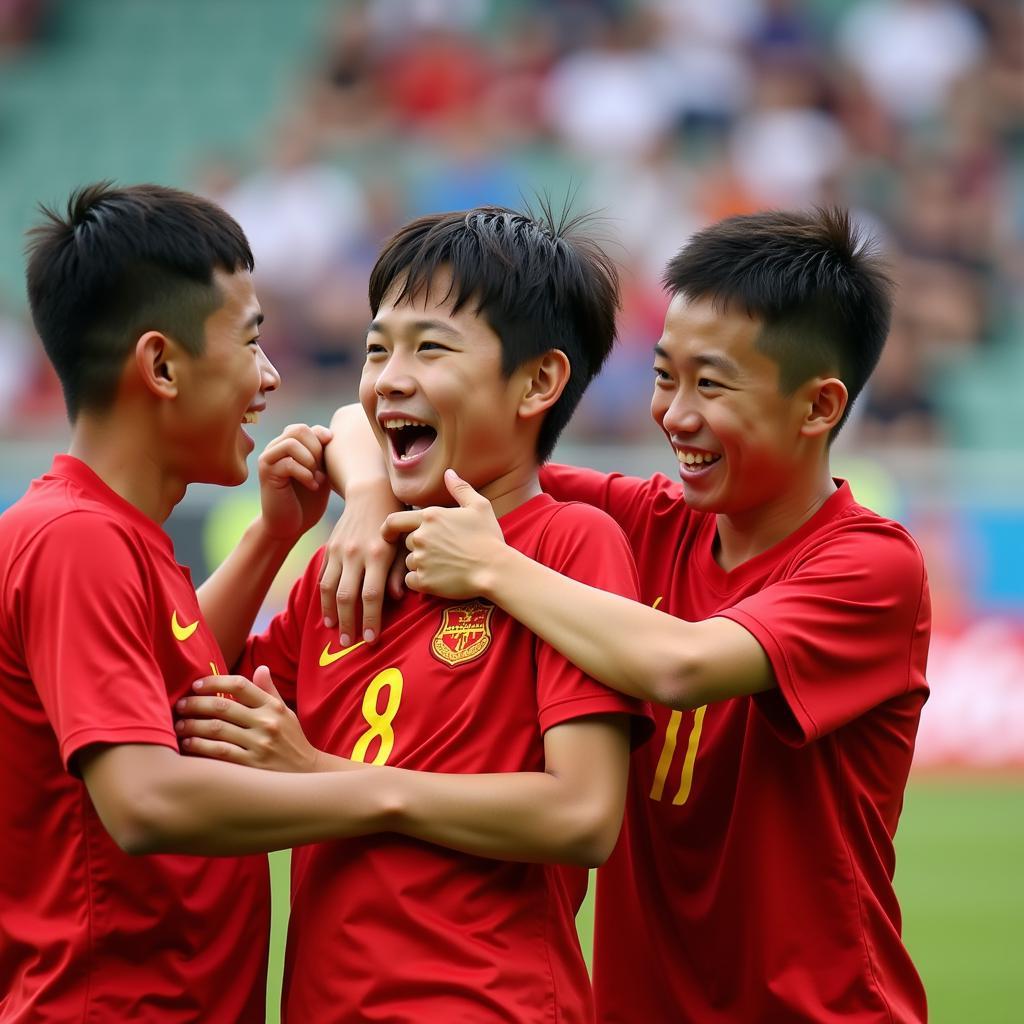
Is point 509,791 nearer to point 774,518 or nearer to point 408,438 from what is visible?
point 408,438

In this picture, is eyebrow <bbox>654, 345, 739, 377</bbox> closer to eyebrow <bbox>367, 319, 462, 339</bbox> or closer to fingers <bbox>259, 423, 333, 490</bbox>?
eyebrow <bbox>367, 319, 462, 339</bbox>

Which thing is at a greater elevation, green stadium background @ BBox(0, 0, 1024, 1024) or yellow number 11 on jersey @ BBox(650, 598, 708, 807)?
green stadium background @ BBox(0, 0, 1024, 1024)

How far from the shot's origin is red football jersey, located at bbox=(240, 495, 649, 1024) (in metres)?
2.60

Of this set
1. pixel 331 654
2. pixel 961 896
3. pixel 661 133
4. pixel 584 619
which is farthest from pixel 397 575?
pixel 661 133

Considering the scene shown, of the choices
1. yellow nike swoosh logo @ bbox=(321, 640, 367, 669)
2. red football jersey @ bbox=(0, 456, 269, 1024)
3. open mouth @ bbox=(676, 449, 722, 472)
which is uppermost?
open mouth @ bbox=(676, 449, 722, 472)

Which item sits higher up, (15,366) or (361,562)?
(15,366)

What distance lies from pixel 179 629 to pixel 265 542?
517mm

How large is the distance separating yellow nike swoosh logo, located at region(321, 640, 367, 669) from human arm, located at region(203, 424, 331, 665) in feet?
1.06

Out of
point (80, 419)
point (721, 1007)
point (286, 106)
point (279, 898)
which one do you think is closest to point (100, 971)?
point (80, 419)

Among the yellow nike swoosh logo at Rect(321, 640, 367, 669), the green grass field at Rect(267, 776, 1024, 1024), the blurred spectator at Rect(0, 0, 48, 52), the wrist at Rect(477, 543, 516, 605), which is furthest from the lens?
the blurred spectator at Rect(0, 0, 48, 52)

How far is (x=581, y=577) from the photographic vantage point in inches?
111

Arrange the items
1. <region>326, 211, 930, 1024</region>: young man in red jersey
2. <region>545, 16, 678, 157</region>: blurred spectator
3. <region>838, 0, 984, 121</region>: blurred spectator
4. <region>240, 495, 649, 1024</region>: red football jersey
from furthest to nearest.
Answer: <region>838, 0, 984, 121</region>: blurred spectator < <region>545, 16, 678, 157</region>: blurred spectator < <region>326, 211, 930, 1024</region>: young man in red jersey < <region>240, 495, 649, 1024</region>: red football jersey

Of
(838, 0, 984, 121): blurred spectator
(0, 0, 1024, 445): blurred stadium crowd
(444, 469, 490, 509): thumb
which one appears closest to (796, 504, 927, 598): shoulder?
(444, 469, 490, 509): thumb

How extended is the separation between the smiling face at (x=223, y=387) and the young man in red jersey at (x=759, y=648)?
0.91 feet
